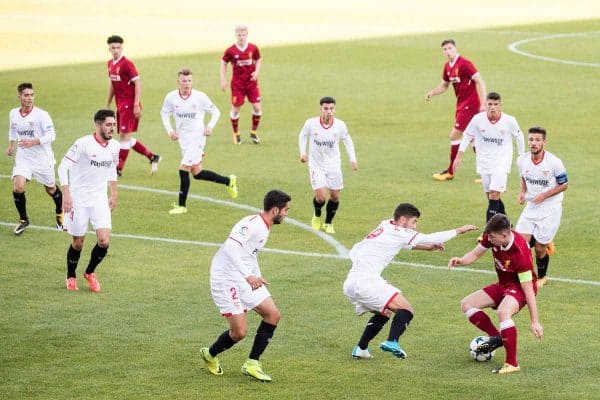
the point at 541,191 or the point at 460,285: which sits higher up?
the point at 541,191

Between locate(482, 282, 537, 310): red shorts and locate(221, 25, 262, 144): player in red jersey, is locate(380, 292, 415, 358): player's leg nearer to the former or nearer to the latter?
locate(482, 282, 537, 310): red shorts

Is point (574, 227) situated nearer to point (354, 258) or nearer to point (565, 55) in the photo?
point (354, 258)

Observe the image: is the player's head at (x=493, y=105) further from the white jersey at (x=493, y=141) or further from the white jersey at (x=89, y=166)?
the white jersey at (x=89, y=166)

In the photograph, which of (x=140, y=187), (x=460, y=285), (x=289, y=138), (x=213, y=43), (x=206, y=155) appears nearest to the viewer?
(x=460, y=285)

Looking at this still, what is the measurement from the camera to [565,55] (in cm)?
3841

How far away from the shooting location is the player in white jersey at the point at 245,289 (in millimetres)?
12523

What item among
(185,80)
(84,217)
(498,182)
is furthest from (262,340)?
(185,80)

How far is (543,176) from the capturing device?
16.4 meters

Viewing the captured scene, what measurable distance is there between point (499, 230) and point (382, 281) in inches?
57.8

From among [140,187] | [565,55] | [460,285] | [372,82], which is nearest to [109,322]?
[460,285]

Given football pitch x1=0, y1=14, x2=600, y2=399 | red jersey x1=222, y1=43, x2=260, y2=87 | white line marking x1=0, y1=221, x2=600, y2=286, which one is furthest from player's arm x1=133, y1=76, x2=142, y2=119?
red jersey x1=222, y1=43, x2=260, y2=87

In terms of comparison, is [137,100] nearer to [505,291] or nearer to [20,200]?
[20,200]

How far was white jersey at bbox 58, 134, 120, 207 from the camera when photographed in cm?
1573

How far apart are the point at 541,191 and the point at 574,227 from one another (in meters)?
3.41
